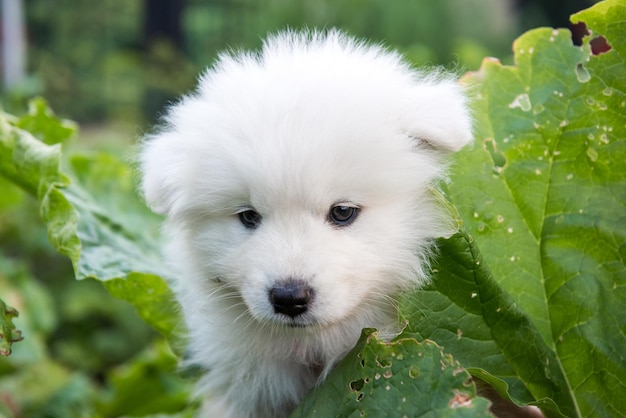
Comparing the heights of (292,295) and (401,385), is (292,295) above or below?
above

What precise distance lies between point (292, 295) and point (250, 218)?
392mm

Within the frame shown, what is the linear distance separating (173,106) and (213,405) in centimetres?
115

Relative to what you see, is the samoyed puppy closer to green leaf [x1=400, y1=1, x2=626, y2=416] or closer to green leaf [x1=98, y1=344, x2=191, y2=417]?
green leaf [x1=400, y1=1, x2=626, y2=416]

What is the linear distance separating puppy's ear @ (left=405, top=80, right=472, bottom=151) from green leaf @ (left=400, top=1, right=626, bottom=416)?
8 cm

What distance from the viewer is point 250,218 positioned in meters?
2.96

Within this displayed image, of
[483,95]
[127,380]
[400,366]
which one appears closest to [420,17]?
[127,380]

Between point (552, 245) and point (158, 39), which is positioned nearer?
point (552, 245)

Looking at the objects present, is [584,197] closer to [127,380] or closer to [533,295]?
[533,295]

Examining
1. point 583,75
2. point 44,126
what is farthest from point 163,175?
point 583,75

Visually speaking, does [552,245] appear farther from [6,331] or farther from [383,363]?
[6,331]

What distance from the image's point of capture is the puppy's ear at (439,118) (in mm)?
2875

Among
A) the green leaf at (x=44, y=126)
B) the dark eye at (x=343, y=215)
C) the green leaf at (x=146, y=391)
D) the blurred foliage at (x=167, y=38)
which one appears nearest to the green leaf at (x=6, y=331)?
the dark eye at (x=343, y=215)

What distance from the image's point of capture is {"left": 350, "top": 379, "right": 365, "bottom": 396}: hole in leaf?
2312mm

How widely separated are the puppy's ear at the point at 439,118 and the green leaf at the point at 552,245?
0.27ft
